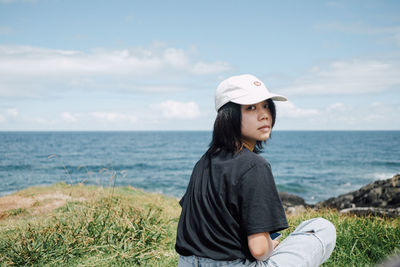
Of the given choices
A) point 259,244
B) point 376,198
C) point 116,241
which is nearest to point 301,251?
point 259,244

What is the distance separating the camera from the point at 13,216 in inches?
263

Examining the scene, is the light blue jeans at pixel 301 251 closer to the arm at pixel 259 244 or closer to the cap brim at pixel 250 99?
the arm at pixel 259 244

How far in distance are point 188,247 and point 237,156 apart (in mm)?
726

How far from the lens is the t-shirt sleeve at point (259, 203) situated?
213 centimetres

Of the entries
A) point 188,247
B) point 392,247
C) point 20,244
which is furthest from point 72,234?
point 392,247

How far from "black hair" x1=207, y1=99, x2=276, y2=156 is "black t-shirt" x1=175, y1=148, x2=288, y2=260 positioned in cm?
7

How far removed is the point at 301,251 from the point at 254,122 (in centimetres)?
98

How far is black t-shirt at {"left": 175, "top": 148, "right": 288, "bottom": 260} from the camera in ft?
7.02

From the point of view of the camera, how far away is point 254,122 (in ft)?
8.11

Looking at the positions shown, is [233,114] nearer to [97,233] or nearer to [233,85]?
[233,85]

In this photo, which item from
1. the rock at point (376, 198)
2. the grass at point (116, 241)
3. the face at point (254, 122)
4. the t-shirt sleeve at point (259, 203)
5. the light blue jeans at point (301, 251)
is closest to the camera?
the t-shirt sleeve at point (259, 203)

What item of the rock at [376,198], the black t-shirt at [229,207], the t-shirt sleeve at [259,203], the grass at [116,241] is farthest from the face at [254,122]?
the rock at [376,198]

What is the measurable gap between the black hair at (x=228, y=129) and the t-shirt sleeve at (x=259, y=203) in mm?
293

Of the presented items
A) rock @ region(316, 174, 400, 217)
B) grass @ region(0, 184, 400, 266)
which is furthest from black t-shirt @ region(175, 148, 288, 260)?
rock @ region(316, 174, 400, 217)
